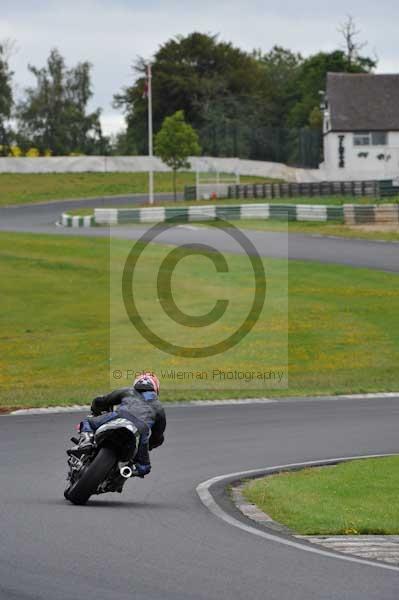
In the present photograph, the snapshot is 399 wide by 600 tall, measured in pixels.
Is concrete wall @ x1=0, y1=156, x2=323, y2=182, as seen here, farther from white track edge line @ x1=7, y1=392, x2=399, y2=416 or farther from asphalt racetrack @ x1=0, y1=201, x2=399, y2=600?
asphalt racetrack @ x1=0, y1=201, x2=399, y2=600

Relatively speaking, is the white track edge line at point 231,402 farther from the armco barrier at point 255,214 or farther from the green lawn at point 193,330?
the armco barrier at point 255,214

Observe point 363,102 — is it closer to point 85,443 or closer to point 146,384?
point 146,384

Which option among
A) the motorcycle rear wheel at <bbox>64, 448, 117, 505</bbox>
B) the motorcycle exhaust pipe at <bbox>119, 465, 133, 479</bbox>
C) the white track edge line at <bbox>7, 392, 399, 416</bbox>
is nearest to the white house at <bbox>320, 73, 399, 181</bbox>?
the white track edge line at <bbox>7, 392, 399, 416</bbox>

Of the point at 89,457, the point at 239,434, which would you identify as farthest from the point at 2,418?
the point at 89,457

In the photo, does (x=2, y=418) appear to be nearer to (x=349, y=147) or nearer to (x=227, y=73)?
(x=349, y=147)

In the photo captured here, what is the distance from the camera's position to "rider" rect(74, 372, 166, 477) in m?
11.3

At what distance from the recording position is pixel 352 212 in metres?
51.8

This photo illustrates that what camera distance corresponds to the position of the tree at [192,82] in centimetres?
10444

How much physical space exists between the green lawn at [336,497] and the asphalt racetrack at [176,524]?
65 cm

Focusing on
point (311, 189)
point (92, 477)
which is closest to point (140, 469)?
point (92, 477)

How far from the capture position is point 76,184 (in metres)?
84.3

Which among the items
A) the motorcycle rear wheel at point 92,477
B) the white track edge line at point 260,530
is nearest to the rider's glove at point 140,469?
the motorcycle rear wheel at point 92,477

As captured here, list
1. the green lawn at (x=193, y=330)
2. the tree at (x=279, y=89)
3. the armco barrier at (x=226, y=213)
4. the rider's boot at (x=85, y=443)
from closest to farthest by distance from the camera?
the rider's boot at (x=85, y=443) < the green lawn at (x=193, y=330) < the armco barrier at (x=226, y=213) < the tree at (x=279, y=89)

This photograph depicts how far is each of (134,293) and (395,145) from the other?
5394 cm
